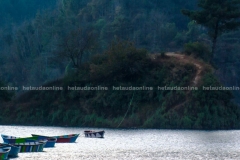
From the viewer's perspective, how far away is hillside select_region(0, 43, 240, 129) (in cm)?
7981

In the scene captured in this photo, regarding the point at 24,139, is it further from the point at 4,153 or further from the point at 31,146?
the point at 4,153

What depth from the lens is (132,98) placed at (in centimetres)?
8612

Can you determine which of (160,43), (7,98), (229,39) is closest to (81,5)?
(160,43)

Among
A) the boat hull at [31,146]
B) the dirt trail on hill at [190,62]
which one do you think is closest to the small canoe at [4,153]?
the boat hull at [31,146]

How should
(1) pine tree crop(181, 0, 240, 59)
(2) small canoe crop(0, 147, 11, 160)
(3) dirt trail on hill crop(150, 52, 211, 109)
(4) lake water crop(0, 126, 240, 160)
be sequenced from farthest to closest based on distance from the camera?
(1) pine tree crop(181, 0, 240, 59) < (3) dirt trail on hill crop(150, 52, 211, 109) < (4) lake water crop(0, 126, 240, 160) < (2) small canoe crop(0, 147, 11, 160)

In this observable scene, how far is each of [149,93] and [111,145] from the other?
25.2m

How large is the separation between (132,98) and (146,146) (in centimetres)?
2675

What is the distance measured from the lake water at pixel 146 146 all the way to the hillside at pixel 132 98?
4.49 meters

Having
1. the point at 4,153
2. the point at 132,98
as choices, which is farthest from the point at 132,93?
the point at 4,153

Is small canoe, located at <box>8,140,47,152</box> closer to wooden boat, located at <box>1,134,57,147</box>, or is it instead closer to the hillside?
wooden boat, located at <box>1,134,57,147</box>

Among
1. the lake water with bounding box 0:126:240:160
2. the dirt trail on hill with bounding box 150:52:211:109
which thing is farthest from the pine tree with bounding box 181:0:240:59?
the lake water with bounding box 0:126:240:160

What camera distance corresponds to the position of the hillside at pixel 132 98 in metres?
79.8

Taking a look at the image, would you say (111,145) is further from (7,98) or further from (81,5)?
(81,5)

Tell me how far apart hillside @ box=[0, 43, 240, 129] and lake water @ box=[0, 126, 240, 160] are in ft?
14.7
